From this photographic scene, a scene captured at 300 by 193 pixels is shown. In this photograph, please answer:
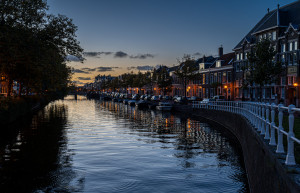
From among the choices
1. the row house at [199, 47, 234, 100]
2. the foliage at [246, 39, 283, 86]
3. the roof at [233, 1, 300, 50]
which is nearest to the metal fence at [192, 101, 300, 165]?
the foliage at [246, 39, 283, 86]

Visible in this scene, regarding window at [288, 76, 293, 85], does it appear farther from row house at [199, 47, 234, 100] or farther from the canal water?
the canal water

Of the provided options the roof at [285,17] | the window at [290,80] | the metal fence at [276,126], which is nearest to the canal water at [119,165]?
the metal fence at [276,126]

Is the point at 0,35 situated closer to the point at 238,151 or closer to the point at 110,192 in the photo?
the point at 110,192

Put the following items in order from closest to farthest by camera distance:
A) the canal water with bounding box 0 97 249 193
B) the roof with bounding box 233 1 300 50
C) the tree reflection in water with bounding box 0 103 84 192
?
the tree reflection in water with bounding box 0 103 84 192 → the canal water with bounding box 0 97 249 193 → the roof with bounding box 233 1 300 50

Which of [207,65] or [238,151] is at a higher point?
[207,65]

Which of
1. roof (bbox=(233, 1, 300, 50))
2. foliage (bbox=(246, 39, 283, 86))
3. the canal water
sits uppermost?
roof (bbox=(233, 1, 300, 50))

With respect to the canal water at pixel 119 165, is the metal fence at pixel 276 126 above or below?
above

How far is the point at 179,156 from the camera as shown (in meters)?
19.0

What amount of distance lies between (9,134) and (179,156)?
17.2 meters

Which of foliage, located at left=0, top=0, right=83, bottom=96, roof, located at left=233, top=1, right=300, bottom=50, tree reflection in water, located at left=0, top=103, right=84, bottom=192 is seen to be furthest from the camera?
roof, located at left=233, top=1, right=300, bottom=50

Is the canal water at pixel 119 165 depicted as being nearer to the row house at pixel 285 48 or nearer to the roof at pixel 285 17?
the row house at pixel 285 48

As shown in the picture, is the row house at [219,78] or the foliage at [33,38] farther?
the row house at [219,78]

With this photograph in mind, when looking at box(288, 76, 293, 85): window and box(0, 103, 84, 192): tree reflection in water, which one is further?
box(288, 76, 293, 85): window

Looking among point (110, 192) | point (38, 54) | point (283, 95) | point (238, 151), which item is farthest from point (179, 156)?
point (283, 95)
